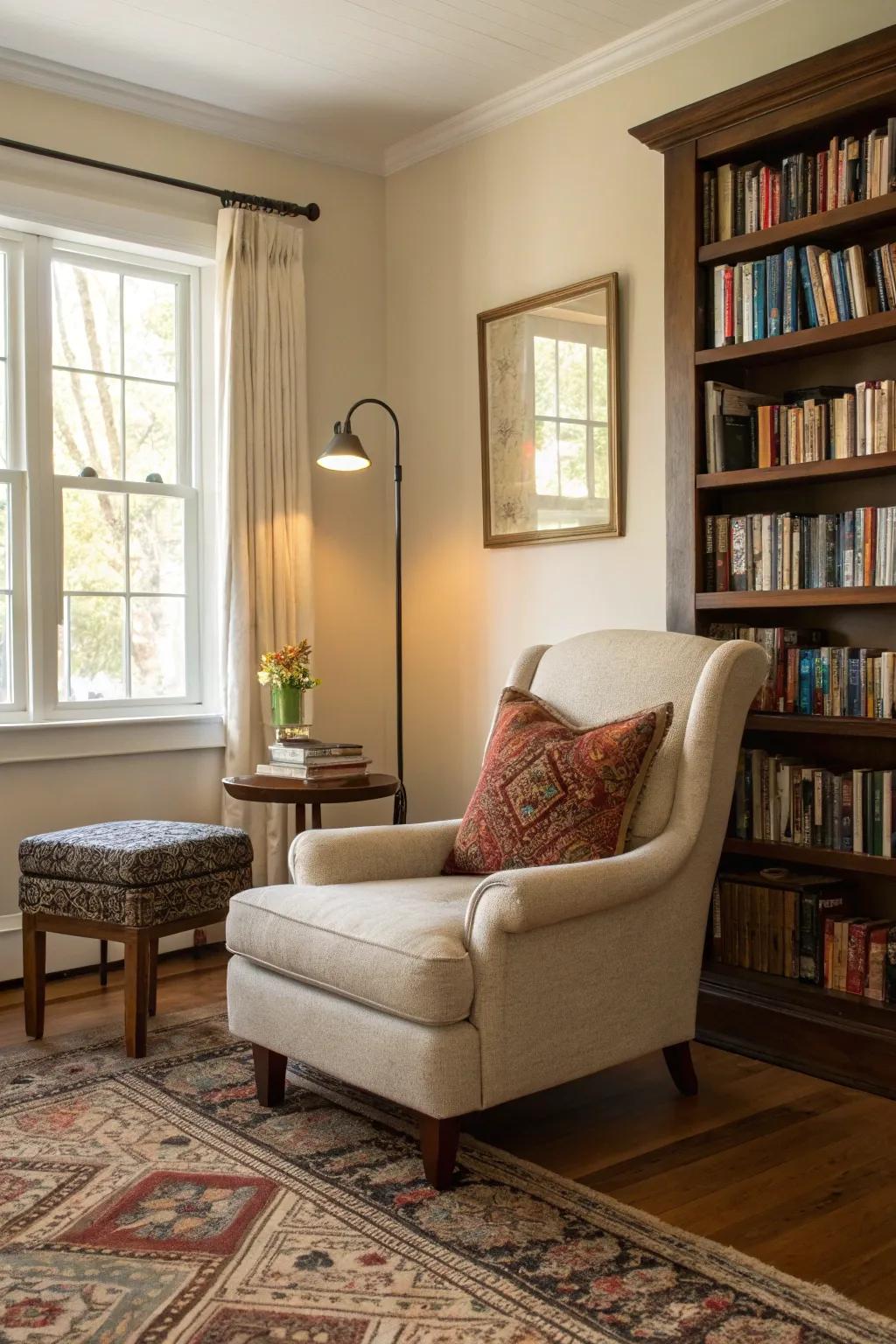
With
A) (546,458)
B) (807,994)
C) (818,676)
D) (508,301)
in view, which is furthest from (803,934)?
(508,301)

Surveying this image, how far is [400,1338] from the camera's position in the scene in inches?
72.0

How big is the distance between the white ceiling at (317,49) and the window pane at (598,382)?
881 millimetres

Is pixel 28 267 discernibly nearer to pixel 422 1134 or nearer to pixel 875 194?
pixel 875 194

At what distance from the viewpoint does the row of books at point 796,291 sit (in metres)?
2.95

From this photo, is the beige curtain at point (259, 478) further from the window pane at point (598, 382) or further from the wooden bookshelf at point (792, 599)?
the wooden bookshelf at point (792, 599)

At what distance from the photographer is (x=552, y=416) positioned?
3965 mm

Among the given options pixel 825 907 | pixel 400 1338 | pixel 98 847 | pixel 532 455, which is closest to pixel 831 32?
pixel 532 455

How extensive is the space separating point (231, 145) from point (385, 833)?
8.43ft

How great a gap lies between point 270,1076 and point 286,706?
1.32 metres

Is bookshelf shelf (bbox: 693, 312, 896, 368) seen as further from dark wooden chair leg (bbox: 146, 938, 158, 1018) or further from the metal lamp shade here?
dark wooden chair leg (bbox: 146, 938, 158, 1018)

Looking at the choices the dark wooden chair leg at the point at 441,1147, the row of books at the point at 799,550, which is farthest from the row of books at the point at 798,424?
the dark wooden chair leg at the point at 441,1147

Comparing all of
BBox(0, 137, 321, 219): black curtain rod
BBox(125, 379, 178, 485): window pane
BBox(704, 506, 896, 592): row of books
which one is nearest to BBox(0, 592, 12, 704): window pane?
BBox(125, 379, 178, 485): window pane

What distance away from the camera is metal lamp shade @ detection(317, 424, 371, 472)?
3889 mm

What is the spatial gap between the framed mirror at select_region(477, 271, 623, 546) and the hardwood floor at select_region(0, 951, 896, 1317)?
166cm
